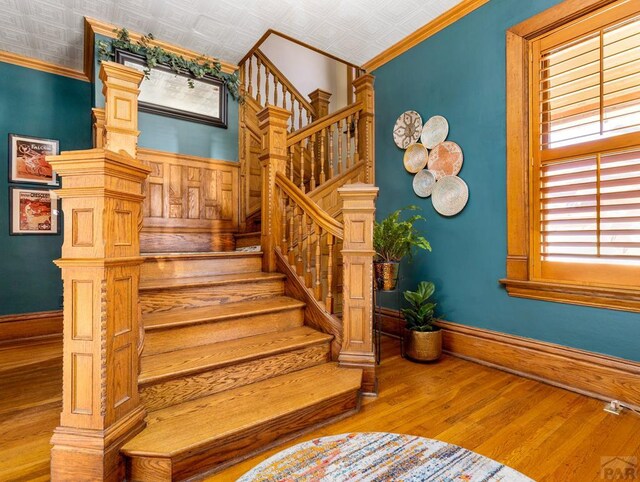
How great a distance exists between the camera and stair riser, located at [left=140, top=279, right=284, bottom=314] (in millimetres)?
2252

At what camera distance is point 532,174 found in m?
2.54

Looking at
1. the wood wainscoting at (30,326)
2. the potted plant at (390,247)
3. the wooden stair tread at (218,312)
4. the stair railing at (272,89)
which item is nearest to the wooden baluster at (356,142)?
the stair railing at (272,89)

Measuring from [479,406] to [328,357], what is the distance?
0.99 meters

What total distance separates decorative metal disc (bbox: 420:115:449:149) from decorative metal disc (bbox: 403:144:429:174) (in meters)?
0.07

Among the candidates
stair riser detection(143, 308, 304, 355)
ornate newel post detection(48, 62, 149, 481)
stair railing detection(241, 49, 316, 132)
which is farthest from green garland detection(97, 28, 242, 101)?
stair riser detection(143, 308, 304, 355)

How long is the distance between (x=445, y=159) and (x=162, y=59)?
3.18m

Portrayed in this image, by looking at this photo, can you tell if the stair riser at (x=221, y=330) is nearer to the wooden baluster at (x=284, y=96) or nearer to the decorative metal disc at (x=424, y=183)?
the decorative metal disc at (x=424, y=183)

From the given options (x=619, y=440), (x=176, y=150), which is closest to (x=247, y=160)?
(x=176, y=150)

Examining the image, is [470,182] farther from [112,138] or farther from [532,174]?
[112,138]

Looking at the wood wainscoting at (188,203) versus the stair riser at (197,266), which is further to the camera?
the wood wainscoting at (188,203)

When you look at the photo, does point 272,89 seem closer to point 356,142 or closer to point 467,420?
point 356,142

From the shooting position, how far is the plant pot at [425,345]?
2709 millimetres

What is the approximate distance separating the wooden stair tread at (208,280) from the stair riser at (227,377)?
0.71m

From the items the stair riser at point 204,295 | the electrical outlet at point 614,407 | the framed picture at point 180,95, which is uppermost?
the framed picture at point 180,95
